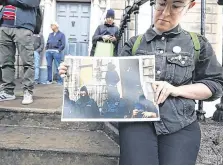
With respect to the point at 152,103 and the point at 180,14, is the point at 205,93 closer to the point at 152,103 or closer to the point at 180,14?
the point at 152,103

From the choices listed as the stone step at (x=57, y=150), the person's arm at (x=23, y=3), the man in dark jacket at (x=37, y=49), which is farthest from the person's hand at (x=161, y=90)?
the man in dark jacket at (x=37, y=49)

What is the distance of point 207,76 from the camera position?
1590 mm

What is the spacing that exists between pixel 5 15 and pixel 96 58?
2029 mm

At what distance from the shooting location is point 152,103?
1.44 m

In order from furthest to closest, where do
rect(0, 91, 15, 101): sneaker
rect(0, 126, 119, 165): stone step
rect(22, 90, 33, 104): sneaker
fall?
rect(0, 91, 15, 101): sneaker
rect(22, 90, 33, 104): sneaker
rect(0, 126, 119, 165): stone step

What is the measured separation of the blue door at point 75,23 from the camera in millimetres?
9453

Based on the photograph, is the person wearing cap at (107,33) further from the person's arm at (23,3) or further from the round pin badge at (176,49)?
the round pin badge at (176,49)

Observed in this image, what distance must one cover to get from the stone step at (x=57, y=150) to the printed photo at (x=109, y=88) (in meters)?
0.62

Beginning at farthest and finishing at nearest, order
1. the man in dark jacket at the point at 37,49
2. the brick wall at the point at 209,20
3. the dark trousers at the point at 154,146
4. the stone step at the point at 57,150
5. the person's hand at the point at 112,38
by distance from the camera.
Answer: the brick wall at the point at 209,20 → the man in dark jacket at the point at 37,49 → the person's hand at the point at 112,38 → the stone step at the point at 57,150 → the dark trousers at the point at 154,146

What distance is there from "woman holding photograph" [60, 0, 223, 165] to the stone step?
518 millimetres

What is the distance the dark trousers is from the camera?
1419 mm

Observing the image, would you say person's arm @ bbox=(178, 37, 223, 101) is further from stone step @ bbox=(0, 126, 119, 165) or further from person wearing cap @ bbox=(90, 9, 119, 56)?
person wearing cap @ bbox=(90, 9, 119, 56)

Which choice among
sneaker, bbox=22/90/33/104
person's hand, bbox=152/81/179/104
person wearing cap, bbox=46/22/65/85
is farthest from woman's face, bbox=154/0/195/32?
person wearing cap, bbox=46/22/65/85

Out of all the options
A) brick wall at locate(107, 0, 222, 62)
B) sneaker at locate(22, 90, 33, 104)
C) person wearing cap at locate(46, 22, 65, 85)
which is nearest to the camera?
sneaker at locate(22, 90, 33, 104)
